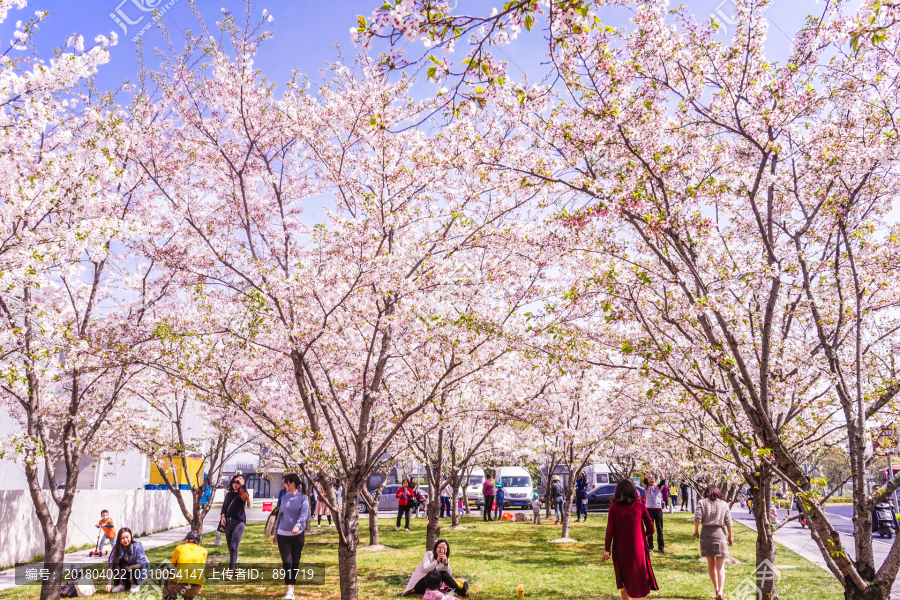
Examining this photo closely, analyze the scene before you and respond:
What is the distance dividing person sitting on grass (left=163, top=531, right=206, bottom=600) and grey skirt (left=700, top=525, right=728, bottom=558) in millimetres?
6982

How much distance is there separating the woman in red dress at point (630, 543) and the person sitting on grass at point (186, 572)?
14.6 ft

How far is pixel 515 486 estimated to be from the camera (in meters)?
34.2

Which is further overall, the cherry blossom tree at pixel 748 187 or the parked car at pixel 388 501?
the parked car at pixel 388 501

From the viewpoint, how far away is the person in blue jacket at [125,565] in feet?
29.2

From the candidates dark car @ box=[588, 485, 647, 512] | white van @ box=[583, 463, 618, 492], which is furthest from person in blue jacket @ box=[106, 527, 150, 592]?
white van @ box=[583, 463, 618, 492]

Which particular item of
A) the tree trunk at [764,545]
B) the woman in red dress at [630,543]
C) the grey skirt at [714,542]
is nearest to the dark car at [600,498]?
the grey skirt at [714,542]

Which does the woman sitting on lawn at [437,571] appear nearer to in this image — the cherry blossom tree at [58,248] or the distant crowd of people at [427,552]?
the distant crowd of people at [427,552]

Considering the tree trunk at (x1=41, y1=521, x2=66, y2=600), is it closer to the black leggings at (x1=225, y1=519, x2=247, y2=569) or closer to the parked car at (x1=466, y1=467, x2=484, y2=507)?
the black leggings at (x1=225, y1=519, x2=247, y2=569)

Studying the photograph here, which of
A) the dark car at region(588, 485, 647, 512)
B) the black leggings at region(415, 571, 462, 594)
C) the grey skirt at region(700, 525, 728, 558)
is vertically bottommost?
the dark car at region(588, 485, 647, 512)

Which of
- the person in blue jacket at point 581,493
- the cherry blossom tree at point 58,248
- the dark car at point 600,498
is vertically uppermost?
the cherry blossom tree at point 58,248

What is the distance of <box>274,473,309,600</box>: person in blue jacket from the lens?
8.27 metres

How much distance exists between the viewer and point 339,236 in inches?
320

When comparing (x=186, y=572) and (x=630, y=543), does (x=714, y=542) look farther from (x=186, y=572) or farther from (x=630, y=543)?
(x=186, y=572)

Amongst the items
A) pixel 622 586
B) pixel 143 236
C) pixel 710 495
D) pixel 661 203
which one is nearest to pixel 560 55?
pixel 661 203
